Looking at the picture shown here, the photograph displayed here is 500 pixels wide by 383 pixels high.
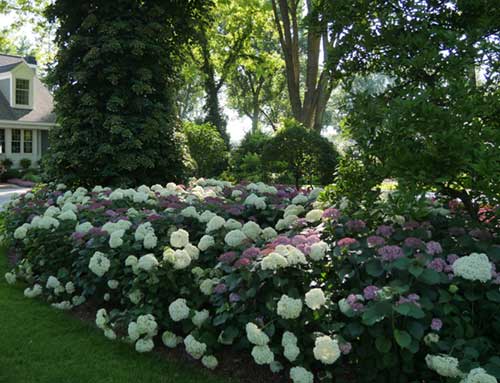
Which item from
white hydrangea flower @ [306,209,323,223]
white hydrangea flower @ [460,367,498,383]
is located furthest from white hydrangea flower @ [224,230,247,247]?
white hydrangea flower @ [460,367,498,383]

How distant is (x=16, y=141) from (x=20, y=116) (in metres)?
1.29

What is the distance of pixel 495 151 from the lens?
283 cm

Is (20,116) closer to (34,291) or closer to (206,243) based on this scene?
(34,291)

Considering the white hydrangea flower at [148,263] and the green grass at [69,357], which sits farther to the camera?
the white hydrangea flower at [148,263]

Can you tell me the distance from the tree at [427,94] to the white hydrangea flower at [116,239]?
6.68ft

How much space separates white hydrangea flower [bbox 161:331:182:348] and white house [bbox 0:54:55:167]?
22.8m

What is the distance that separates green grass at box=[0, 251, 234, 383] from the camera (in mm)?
3227

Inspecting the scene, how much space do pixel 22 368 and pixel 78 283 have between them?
1051mm

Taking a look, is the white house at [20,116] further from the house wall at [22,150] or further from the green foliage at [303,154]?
the green foliage at [303,154]

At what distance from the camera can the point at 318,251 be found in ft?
10.2

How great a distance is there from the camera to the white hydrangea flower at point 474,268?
2664mm

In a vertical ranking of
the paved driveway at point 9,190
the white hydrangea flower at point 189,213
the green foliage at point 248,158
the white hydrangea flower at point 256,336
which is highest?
the green foliage at point 248,158

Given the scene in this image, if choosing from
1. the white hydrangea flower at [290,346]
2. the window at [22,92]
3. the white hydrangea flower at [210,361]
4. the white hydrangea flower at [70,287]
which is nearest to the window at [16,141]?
the window at [22,92]

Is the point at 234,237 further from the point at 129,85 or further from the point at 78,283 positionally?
the point at 129,85
